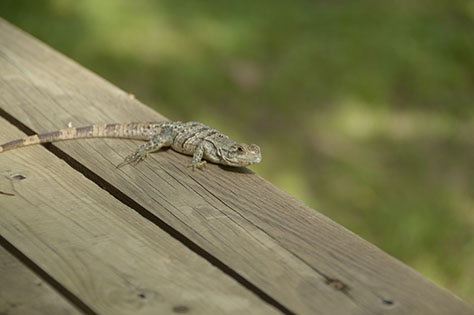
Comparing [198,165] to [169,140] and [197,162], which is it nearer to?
[197,162]

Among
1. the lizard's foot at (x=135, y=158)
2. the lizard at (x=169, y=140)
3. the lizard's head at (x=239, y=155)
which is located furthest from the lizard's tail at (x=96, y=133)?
the lizard's head at (x=239, y=155)

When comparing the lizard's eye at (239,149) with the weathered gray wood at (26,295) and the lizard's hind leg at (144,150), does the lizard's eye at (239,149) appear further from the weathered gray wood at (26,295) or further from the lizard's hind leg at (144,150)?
the weathered gray wood at (26,295)

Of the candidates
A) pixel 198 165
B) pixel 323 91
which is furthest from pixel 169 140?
pixel 323 91

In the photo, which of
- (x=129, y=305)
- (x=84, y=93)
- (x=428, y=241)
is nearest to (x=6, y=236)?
(x=129, y=305)

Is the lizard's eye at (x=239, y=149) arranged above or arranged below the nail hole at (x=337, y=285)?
above

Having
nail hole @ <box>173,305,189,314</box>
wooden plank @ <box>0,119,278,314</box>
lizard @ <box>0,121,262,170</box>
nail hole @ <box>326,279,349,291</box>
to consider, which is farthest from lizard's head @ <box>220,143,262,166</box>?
nail hole @ <box>173,305,189,314</box>

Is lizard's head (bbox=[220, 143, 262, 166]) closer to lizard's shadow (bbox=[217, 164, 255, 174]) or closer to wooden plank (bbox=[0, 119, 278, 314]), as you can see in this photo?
lizard's shadow (bbox=[217, 164, 255, 174])

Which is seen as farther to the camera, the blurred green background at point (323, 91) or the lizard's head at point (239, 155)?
the blurred green background at point (323, 91)
